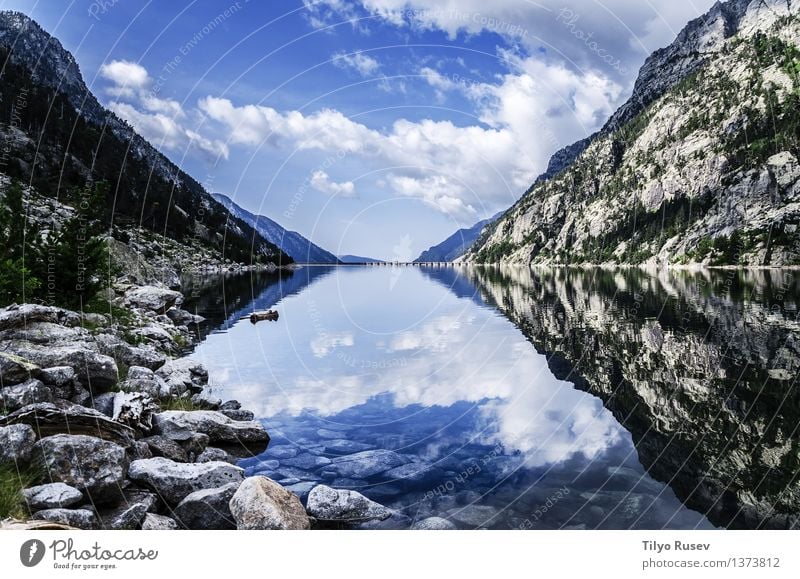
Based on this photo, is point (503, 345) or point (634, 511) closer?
point (634, 511)

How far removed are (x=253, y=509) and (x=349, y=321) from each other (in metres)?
28.2

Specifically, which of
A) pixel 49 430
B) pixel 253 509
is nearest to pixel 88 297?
pixel 49 430

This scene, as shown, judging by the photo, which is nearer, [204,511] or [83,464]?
[83,464]

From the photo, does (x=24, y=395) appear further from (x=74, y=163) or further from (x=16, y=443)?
(x=74, y=163)

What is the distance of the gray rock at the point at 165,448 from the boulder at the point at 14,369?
7.82 feet

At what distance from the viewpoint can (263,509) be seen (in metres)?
7.10

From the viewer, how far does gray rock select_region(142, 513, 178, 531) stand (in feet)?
22.9

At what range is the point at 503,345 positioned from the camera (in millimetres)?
25703

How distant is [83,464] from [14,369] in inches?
111

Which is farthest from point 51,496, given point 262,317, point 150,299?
point 262,317

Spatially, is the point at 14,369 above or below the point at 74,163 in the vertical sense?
below

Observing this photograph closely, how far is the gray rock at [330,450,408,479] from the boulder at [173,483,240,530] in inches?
125

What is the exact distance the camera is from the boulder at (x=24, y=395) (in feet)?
26.7
